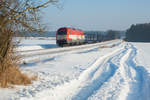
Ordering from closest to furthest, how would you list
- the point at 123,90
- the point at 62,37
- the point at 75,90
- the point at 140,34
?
the point at 123,90
the point at 75,90
the point at 62,37
the point at 140,34

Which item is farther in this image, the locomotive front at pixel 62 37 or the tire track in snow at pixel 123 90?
the locomotive front at pixel 62 37

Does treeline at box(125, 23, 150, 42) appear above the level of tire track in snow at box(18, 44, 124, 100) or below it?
above

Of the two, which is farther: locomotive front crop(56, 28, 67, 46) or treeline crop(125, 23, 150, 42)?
treeline crop(125, 23, 150, 42)

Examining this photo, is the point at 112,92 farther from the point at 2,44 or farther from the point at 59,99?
the point at 2,44

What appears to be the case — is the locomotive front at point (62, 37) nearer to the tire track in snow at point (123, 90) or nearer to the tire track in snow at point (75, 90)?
the tire track in snow at point (75, 90)

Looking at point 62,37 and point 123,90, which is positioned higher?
point 62,37

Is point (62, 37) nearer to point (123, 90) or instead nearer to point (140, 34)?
point (123, 90)

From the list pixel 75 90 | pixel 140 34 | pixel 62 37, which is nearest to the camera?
pixel 75 90

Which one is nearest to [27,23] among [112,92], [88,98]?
[88,98]

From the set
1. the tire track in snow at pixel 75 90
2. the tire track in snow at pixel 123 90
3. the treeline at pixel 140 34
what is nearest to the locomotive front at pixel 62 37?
the tire track in snow at pixel 75 90

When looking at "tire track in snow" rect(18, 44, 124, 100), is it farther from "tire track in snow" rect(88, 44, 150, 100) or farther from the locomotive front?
the locomotive front

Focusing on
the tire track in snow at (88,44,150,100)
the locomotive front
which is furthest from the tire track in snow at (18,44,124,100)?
the locomotive front

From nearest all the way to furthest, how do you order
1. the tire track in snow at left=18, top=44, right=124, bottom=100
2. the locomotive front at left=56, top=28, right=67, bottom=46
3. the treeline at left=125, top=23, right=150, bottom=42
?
the tire track in snow at left=18, top=44, right=124, bottom=100
the locomotive front at left=56, top=28, right=67, bottom=46
the treeline at left=125, top=23, right=150, bottom=42

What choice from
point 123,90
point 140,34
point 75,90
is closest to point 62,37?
point 75,90
